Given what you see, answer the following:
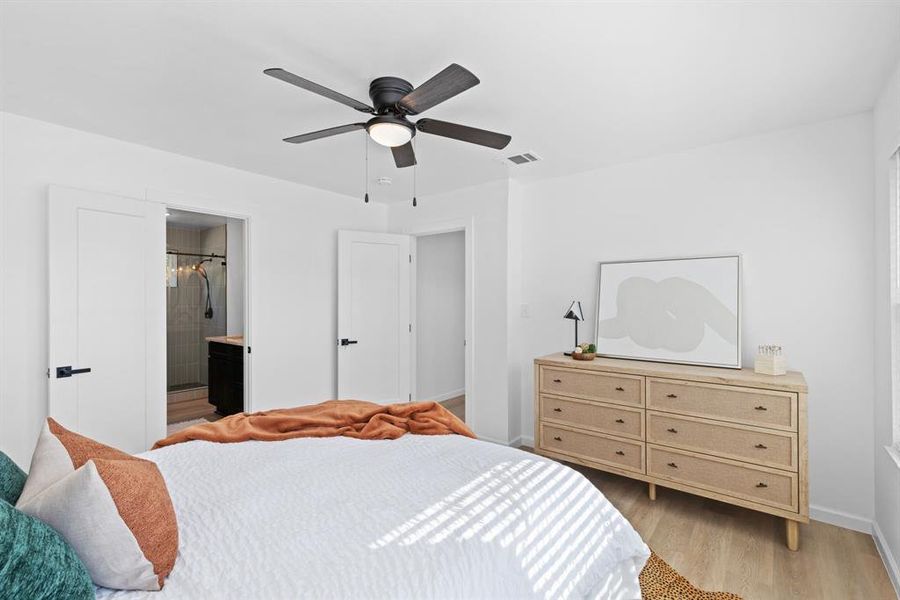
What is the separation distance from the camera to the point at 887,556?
2262 millimetres

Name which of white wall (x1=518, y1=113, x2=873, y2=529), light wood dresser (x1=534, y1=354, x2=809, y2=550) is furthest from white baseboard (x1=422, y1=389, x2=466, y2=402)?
white wall (x1=518, y1=113, x2=873, y2=529)

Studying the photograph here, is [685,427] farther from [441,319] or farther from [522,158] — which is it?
[441,319]

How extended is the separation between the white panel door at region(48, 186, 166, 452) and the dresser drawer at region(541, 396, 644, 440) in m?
2.98

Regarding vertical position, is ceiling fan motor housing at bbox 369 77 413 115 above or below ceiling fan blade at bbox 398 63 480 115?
above

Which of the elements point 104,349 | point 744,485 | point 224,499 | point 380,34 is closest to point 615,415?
point 744,485

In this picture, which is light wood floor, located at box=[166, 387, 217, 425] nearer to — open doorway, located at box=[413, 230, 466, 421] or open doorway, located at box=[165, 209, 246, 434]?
open doorway, located at box=[165, 209, 246, 434]

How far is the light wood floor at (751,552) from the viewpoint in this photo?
6.95ft

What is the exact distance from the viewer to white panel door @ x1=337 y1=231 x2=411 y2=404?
439 centimetres

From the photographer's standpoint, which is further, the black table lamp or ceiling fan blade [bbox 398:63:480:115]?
the black table lamp

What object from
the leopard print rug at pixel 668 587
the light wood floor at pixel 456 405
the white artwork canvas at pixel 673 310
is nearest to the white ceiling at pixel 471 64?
the white artwork canvas at pixel 673 310

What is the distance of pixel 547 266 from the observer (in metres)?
3.98

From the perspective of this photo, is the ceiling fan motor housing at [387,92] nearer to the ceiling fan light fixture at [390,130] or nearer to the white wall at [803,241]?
the ceiling fan light fixture at [390,130]

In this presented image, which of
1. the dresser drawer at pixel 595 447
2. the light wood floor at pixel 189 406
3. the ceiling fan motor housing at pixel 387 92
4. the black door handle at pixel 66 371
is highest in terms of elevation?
the ceiling fan motor housing at pixel 387 92

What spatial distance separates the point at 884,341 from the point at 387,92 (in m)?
2.96
